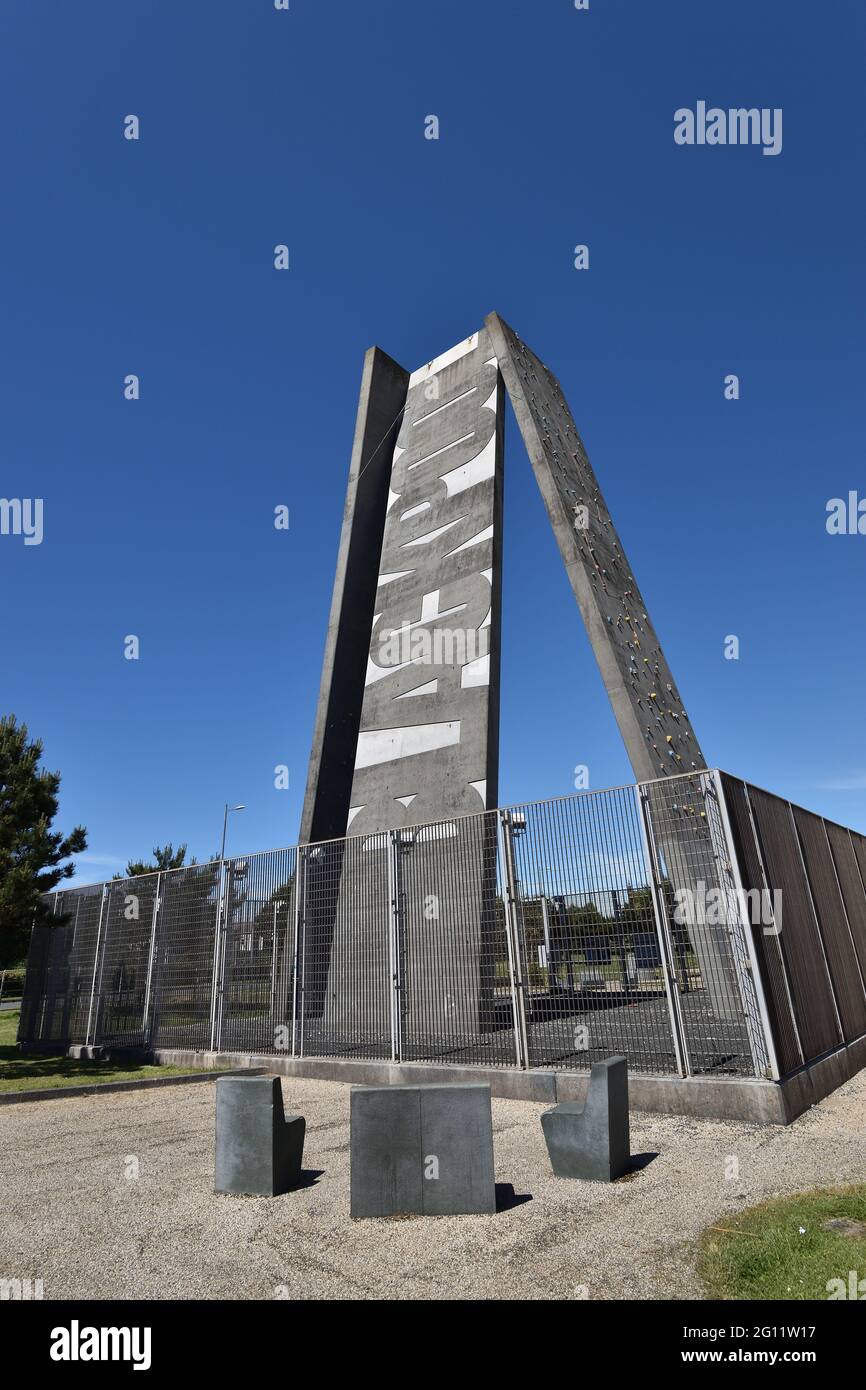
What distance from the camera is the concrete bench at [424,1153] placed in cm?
479

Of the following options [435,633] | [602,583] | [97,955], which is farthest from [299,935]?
[602,583]

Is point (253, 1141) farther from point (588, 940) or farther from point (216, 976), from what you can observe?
point (216, 976)

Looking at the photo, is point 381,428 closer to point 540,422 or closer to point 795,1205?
point 540,422

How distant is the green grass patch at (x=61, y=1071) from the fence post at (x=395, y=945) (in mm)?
3865

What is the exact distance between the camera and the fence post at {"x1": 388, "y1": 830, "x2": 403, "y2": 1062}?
385 inches

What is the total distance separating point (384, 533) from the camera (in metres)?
19.0

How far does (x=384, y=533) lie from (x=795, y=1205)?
16.5 metres

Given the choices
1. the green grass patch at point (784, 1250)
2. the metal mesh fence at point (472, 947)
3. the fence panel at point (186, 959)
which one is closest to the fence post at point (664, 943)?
the metal mesh fence at point (472, 947)

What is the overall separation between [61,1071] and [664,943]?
36.1ft

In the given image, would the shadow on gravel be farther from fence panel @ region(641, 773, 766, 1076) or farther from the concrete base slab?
fence panel @ region(641, 773, 766, 1076)

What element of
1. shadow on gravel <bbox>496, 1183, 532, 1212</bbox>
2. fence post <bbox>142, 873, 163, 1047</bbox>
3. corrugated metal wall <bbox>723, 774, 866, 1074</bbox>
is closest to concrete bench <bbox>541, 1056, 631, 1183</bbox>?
shadow on gravel <bbox>496, 1183, 532, 1212</bbox>

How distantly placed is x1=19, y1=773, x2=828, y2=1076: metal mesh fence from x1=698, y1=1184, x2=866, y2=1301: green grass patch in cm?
262

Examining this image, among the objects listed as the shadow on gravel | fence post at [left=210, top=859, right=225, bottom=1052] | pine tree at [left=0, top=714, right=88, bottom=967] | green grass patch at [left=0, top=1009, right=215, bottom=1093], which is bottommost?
green grass patch at [left=0, top=1009, right=215, bottom=1093]
